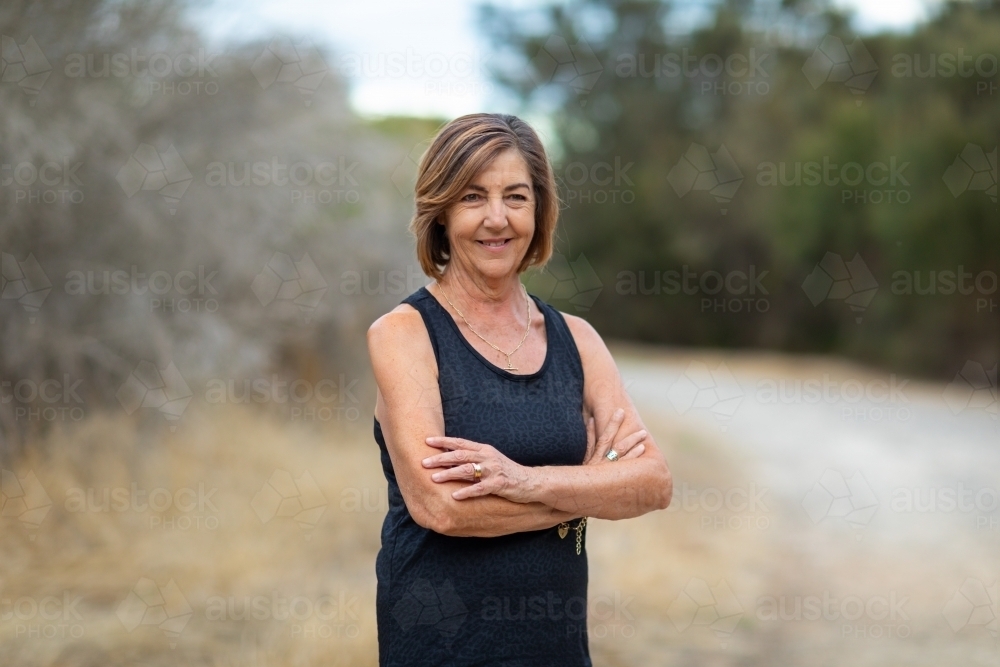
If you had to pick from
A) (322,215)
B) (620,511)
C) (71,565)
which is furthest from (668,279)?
(620,511)

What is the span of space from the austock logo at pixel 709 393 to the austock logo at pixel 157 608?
25.5 ft

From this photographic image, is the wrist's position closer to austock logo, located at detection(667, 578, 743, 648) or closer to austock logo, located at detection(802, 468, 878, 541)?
austock logo, located at detection(667, 578, 743, 648)

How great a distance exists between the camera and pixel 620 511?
7.19 feet

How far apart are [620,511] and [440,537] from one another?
411 mm

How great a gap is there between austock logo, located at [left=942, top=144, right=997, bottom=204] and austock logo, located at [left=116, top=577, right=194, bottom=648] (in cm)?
1192

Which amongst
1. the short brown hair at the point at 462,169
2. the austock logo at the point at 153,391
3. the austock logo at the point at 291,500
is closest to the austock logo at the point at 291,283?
the austock logo at the point at 153,391

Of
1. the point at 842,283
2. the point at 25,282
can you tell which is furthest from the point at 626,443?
the point at 842,283

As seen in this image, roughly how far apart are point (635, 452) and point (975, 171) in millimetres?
12577

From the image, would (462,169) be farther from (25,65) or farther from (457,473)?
(25,65)

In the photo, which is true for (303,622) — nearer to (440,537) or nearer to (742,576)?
(440,537)

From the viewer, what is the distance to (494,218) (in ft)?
7.06

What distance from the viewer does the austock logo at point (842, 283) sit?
56.4ft

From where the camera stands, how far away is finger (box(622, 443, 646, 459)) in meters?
2.24

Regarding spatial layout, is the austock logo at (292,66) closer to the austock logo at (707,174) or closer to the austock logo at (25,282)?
the austock logo at (25,282)
